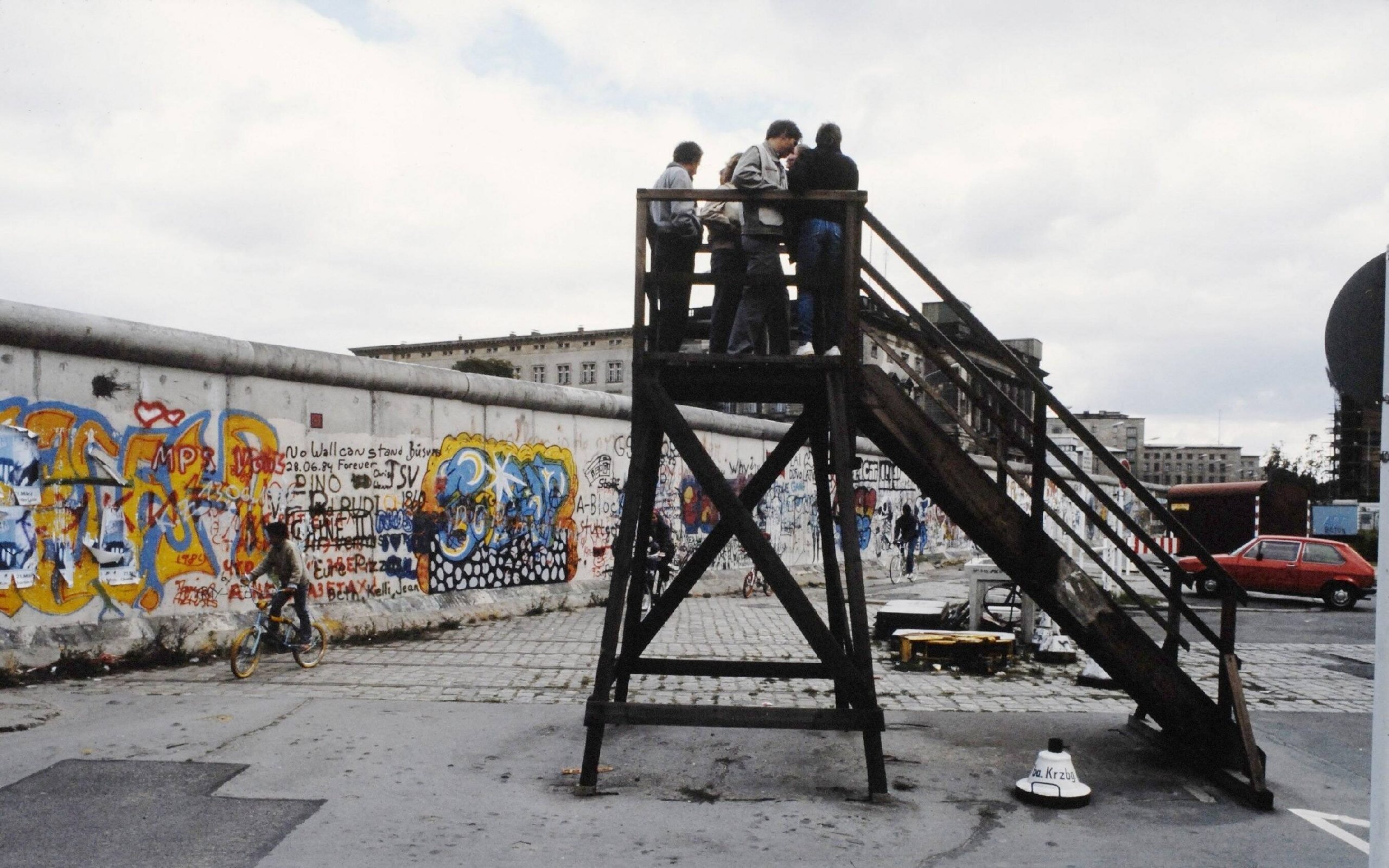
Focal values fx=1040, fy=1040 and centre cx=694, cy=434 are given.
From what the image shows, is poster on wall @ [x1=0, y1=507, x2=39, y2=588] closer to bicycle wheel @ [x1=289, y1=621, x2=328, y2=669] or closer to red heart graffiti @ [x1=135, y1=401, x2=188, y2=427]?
red heart graffiti @ [x1=135, y1=401, x2=188, y2=427]

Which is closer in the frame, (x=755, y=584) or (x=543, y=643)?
(x=543, y=643)

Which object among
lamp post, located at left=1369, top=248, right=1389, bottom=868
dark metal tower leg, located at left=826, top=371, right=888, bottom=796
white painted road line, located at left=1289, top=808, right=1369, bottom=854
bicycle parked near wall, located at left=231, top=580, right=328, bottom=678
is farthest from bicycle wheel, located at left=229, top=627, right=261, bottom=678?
lamp post, located at left=1369, top=248, right=1389, bottom=868

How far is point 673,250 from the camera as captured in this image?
719 cm

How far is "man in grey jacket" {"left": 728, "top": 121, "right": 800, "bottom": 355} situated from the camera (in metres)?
6.68

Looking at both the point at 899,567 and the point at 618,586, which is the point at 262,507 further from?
the point at 899,567

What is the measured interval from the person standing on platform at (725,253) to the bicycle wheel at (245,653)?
5.34 m

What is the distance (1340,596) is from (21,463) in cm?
2313

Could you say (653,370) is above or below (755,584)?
above

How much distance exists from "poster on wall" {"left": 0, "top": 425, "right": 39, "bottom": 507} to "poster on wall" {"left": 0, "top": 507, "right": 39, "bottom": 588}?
0.11m

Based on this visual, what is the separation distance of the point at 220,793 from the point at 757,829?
306 cm

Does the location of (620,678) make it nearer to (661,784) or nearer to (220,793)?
(661,784)

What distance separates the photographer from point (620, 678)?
7871 mm

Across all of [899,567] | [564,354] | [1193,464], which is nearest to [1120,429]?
[1193,464]

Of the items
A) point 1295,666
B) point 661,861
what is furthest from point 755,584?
point 661,861
